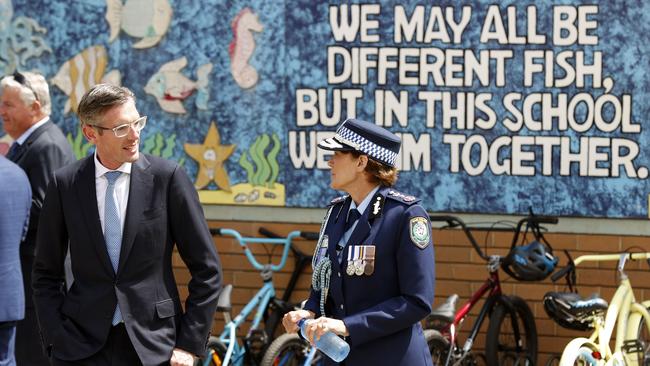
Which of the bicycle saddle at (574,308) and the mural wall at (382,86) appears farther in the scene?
the mural wall at (382,86)

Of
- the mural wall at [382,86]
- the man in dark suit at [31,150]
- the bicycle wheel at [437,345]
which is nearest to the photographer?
the man in dark suit at [31,150]

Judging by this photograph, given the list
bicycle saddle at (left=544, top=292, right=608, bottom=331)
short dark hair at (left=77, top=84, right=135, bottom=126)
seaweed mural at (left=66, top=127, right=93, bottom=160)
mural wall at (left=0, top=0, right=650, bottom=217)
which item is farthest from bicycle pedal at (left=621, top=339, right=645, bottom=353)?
seaweed mural at (left=66, top=127, right=93, bottom=160)

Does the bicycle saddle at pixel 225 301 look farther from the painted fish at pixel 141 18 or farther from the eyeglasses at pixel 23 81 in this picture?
the painted fish at pixel 141 18

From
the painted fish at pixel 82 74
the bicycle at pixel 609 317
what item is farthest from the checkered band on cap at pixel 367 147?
the painted fish at pixel 82 74

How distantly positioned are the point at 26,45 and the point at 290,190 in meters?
2.24

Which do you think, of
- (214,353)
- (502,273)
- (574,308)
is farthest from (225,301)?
(574,308)

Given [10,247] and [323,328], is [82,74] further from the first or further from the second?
[323,328]

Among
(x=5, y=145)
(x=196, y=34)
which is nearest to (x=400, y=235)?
(x=196, y=34)

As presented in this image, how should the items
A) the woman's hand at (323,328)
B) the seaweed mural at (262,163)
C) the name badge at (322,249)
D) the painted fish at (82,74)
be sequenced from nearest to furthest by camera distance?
the woman's hand at (323,328)
the name badge at (322,249)
the seaweed mural at (262,163)
the painted fish at (82,74)

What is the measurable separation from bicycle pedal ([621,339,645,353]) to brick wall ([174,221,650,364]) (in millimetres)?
777

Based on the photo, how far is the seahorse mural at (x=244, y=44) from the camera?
8.55 m

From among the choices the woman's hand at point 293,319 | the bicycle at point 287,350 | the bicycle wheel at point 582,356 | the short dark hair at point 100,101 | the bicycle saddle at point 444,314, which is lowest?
the bicycle at point 287,350

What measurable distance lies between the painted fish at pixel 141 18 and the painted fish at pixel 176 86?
0.75 feet

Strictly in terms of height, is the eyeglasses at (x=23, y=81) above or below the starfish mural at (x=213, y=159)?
above
